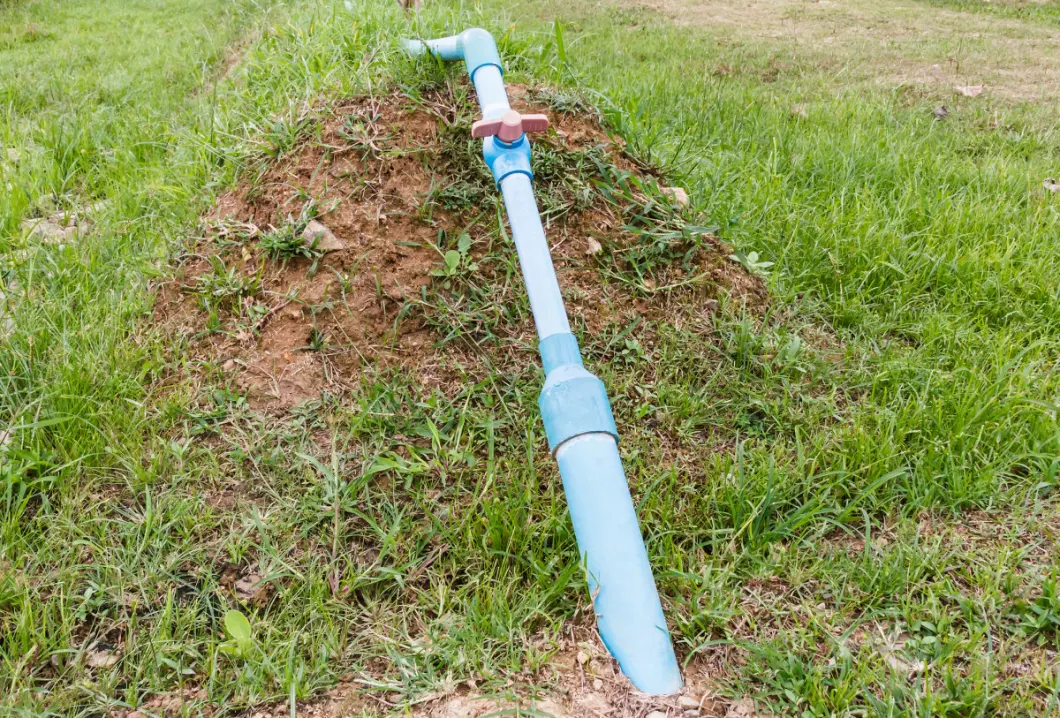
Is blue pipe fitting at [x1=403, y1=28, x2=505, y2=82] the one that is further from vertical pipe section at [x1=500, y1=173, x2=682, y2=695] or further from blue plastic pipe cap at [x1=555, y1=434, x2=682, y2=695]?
blue plastic pipe cap at [x1=555, y1=434, x2=682, y2=695]

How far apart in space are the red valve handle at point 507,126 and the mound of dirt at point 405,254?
0.44 meters

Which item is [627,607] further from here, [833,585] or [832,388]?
[832,388]

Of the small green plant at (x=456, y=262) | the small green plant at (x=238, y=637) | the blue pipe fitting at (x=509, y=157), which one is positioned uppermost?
the blue pipe fitting at (x=509, y=157)

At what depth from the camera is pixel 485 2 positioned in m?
5.90

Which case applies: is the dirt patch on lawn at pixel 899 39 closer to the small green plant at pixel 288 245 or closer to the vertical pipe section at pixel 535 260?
the vertical pipe section at pixel 535 260

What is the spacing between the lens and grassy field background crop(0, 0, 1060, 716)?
4.70 ft

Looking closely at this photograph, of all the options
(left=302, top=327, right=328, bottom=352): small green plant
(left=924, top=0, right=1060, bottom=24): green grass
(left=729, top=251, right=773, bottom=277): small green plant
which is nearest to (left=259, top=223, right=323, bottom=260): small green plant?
(left=302, top=327, right=328, bottom=352): small green plant

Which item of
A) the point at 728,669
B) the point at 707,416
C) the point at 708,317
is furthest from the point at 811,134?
the point at 728,669

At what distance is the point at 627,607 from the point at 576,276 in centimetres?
112

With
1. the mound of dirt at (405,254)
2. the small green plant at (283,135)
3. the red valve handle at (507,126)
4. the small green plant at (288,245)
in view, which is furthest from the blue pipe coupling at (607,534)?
the small green plant at (283,135)

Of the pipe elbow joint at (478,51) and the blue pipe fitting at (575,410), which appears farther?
the pipe elbow joint at (478,51)

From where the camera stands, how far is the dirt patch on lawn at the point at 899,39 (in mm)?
4720

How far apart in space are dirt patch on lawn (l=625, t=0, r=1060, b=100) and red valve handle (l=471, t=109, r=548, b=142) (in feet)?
12.3

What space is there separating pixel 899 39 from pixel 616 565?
598 centimetres
